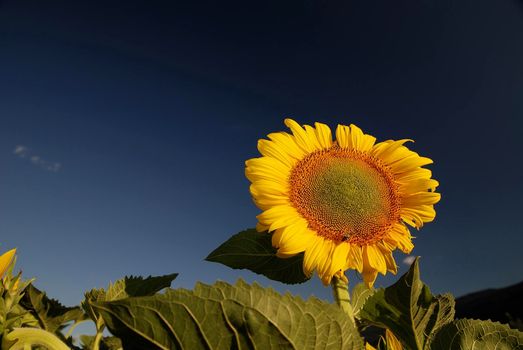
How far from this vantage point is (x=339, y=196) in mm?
1903

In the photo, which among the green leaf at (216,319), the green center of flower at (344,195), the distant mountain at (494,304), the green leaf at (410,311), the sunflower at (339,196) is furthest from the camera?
the distant mountain at (494,304)

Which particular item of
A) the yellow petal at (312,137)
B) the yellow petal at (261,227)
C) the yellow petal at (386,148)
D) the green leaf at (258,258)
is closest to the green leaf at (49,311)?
the green leaf at (258,258)

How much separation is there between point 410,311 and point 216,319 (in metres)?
0.70

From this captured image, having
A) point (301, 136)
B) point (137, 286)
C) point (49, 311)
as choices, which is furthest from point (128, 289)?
point (301, 136)

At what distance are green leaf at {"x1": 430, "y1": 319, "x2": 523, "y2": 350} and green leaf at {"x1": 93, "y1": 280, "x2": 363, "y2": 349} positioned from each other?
0.57 metres

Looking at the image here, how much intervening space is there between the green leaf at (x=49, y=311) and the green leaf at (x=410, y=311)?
3.23 ft

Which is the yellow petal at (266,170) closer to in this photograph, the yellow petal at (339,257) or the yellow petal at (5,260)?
the yellow petal at (339,257)

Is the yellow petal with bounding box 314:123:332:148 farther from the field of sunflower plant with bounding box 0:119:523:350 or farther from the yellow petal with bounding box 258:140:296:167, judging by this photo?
the yellow petal with bounding box 258:140:296:167

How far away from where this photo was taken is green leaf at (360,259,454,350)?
135cm

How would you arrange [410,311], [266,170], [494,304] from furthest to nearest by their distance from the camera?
[494,304], [266,170], [410,311]

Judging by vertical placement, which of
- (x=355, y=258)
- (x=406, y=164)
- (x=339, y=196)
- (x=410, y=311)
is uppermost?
(x=406, y=164)

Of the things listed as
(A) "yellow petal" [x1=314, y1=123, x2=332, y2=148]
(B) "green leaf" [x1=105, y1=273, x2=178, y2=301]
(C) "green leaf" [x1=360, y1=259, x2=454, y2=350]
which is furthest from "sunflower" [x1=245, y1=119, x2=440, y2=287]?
(B) "green leaf" [x1=105, y1=273, x2=178, y2=301]

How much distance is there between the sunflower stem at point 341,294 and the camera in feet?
4.58

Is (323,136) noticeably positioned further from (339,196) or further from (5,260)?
(5,260)
